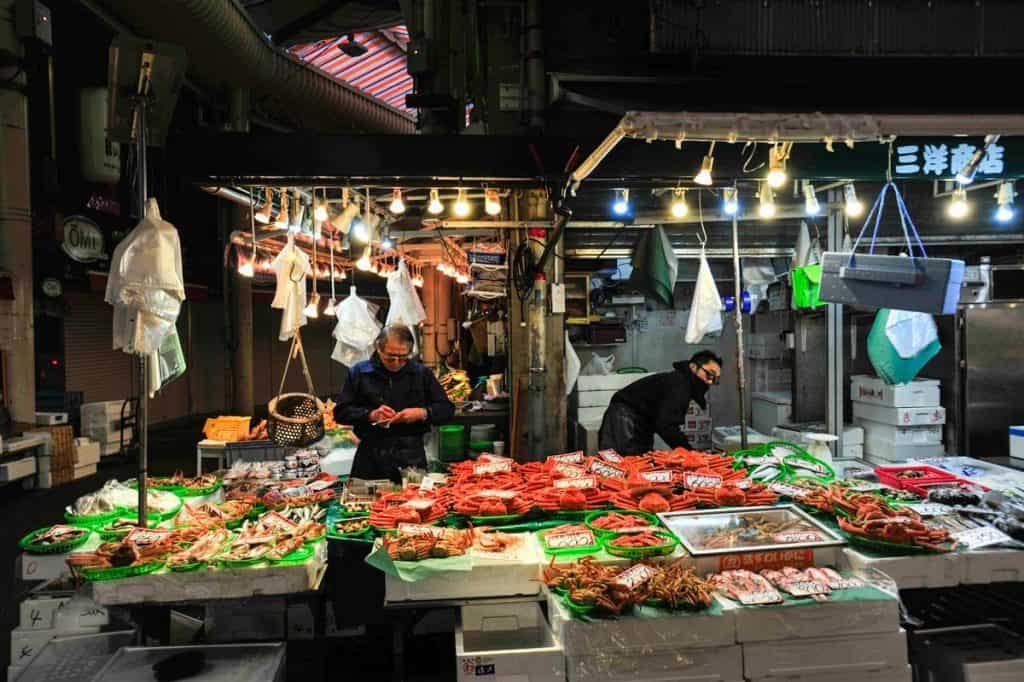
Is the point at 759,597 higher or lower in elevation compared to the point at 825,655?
higher

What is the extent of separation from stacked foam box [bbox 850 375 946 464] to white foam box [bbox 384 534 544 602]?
21.1 feet

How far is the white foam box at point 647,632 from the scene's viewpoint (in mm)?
2730

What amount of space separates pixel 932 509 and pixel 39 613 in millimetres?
5601

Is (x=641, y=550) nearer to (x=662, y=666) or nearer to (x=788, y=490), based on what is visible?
(x=662, y=666)

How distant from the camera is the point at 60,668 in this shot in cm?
320

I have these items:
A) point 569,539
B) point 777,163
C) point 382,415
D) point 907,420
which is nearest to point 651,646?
point 569,539

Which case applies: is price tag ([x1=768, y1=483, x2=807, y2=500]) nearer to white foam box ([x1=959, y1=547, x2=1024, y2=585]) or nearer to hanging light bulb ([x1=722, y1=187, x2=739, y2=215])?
white foam box ([x1=959, y1=547, x2=1024, y2=585])

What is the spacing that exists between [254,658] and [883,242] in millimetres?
8419

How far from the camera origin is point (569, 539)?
3.33m

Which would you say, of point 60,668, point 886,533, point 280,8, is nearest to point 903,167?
point 886,533

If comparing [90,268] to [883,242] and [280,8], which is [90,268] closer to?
[280,8]

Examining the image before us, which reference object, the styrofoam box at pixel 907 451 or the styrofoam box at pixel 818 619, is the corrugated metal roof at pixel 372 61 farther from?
the styrofoam box at pixel 818 619

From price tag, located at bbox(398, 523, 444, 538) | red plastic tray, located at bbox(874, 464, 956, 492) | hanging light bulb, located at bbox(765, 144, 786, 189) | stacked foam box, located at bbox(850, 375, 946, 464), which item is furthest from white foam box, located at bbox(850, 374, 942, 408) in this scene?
price tag, located at bbox(398, 523, 444, 538)

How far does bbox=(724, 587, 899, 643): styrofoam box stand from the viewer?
281 centimetres
